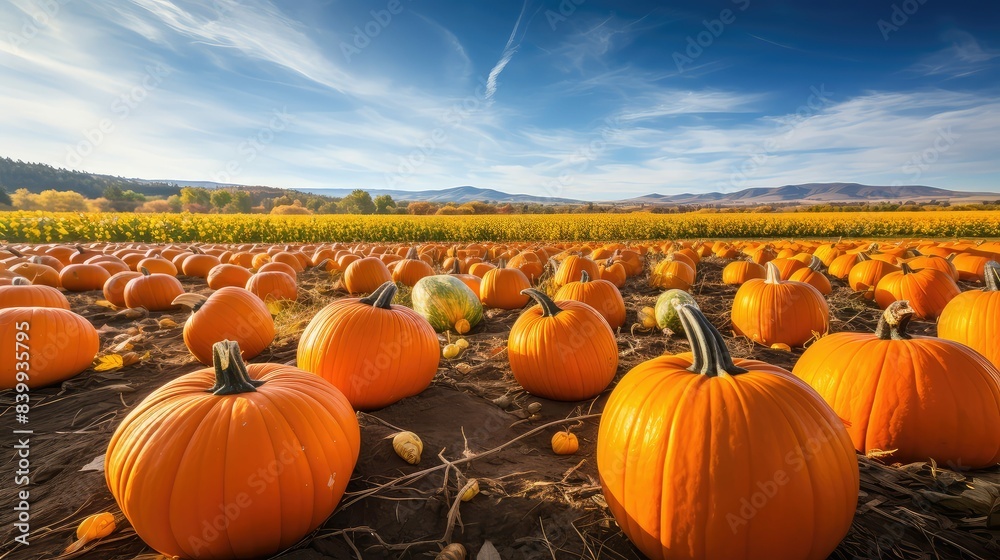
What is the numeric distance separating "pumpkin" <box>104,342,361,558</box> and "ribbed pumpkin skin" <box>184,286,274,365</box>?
80.4 inches

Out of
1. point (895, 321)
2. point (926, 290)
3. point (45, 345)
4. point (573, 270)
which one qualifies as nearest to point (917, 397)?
point (895, 321)

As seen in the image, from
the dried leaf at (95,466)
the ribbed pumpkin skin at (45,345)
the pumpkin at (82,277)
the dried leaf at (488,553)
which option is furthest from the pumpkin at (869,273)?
the pumpkin at (82,277)

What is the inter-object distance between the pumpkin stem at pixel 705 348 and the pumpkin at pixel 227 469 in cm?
166

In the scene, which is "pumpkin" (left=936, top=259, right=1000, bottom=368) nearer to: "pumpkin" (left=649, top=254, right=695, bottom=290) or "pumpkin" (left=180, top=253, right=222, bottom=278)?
"pumpkin" (left=649, top=254, right=695, bottom=290)

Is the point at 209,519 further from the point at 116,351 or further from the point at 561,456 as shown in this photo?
the point at 116,351

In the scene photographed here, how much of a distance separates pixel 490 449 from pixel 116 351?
4034 millimetres

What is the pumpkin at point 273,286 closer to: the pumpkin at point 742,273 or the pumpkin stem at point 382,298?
the pumpkin stem at point 382,298

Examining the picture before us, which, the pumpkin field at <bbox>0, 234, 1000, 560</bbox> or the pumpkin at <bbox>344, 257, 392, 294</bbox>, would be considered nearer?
the pumpkin field at <bbox>0, 234, 1000, 560</bbox>

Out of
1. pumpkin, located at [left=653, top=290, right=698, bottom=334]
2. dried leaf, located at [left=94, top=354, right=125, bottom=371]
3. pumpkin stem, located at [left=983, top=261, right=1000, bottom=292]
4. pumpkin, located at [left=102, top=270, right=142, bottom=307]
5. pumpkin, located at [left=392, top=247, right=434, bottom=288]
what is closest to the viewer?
pumpkin stem, located at [left=983, top=261, right=1000, bottom=292]

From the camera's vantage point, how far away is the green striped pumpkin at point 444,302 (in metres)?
4.92

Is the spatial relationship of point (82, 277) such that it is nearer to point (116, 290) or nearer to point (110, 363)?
point (116, 290)

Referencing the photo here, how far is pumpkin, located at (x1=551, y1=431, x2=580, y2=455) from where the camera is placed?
8.25 ft

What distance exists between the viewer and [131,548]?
1.80m

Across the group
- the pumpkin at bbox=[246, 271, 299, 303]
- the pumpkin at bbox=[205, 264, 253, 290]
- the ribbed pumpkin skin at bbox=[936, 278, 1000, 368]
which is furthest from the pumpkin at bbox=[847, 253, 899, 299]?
the pumpkin at bbox=[205, 264, 253, 290]
